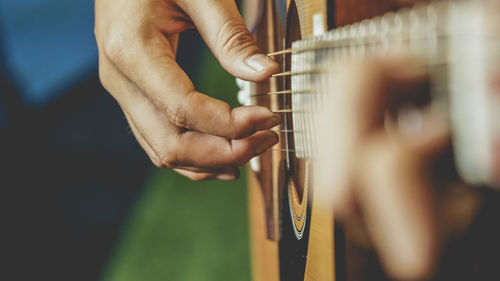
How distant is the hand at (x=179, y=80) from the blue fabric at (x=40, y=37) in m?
1.19

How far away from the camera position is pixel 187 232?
1657 millimetres

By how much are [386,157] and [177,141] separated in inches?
15.4

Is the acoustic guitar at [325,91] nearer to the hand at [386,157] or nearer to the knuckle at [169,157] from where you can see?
the hand at [386,157]

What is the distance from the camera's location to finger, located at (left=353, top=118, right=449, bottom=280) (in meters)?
0.30

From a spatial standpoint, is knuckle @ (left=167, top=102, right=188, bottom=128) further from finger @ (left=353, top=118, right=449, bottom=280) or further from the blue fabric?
the blue fabric

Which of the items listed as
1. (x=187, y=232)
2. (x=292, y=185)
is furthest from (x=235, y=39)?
(x=187, y=232)

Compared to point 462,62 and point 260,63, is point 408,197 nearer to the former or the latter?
point 462,62

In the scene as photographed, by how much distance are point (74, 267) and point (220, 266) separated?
0.61m

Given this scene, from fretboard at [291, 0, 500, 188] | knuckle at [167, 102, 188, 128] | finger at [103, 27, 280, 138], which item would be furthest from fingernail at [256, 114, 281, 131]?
fretboard at [291, 0, 500, 188]

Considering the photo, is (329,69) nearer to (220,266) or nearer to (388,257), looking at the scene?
(388,257)

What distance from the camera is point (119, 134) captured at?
6.12ft

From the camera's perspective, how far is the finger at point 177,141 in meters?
0.62

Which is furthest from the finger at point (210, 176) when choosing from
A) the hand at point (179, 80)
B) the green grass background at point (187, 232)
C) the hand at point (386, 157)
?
the green grass background at point (187, 232)

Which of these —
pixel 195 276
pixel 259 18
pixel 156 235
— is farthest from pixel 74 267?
pixel 259 18
